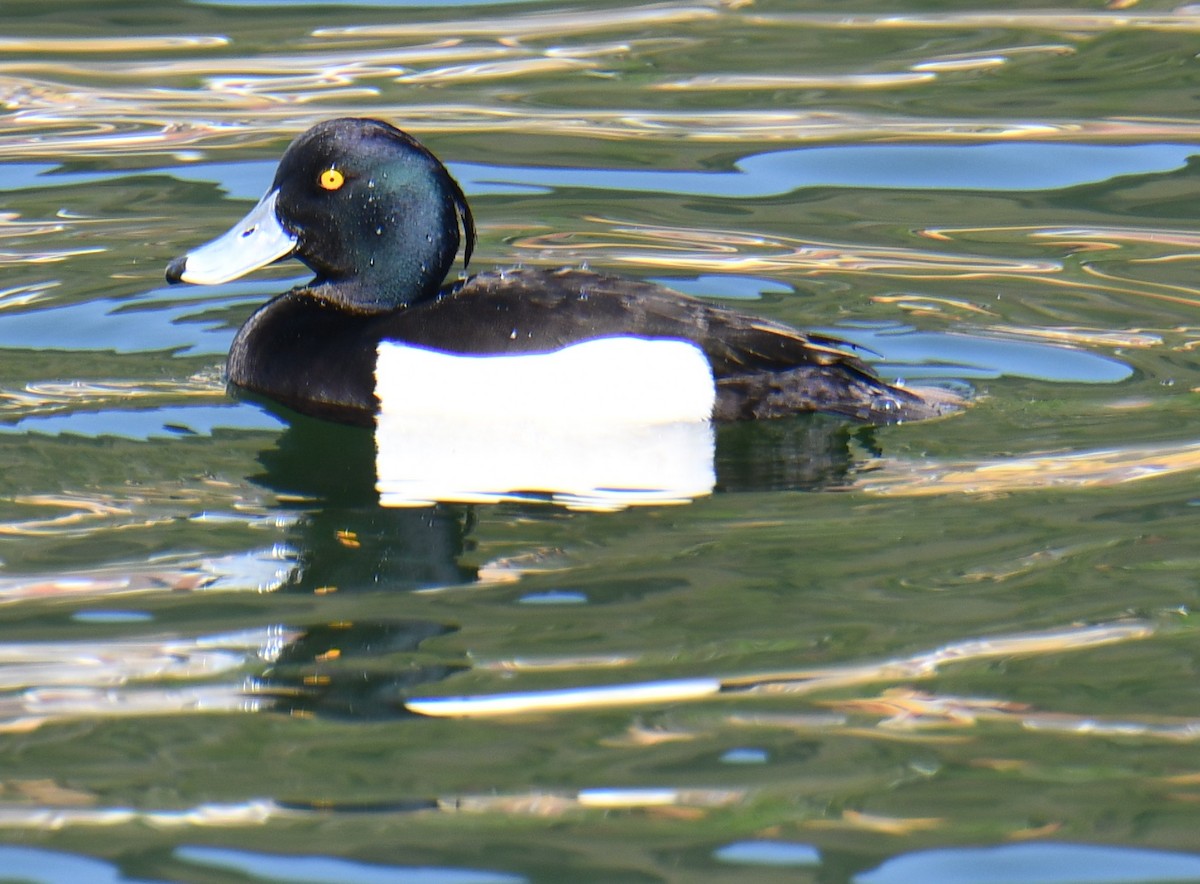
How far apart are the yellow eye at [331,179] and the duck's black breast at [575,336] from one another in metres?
0.49

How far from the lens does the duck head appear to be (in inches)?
248

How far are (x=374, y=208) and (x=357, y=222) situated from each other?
0.27ft

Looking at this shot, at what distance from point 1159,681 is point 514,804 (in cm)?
133

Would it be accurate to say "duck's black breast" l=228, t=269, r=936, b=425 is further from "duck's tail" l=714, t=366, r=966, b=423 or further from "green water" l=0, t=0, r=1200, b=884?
"green water" l=0, t=0, r=1200, b=884

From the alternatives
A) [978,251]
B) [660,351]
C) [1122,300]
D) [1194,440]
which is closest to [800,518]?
[660,351]

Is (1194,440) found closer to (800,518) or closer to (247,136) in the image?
(800,518)

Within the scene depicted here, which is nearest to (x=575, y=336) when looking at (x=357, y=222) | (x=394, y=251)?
(x=394, y=251)

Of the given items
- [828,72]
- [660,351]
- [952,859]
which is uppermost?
[828,72]

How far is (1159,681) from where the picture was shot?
3969mm

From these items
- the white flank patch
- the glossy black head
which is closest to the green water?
the white flank patch

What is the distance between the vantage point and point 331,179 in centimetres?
634

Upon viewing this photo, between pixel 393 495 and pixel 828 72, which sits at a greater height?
pixel 828 72

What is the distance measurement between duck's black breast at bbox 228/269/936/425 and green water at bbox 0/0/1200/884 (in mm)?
125

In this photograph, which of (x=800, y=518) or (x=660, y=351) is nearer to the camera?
(x=800, y=518)
